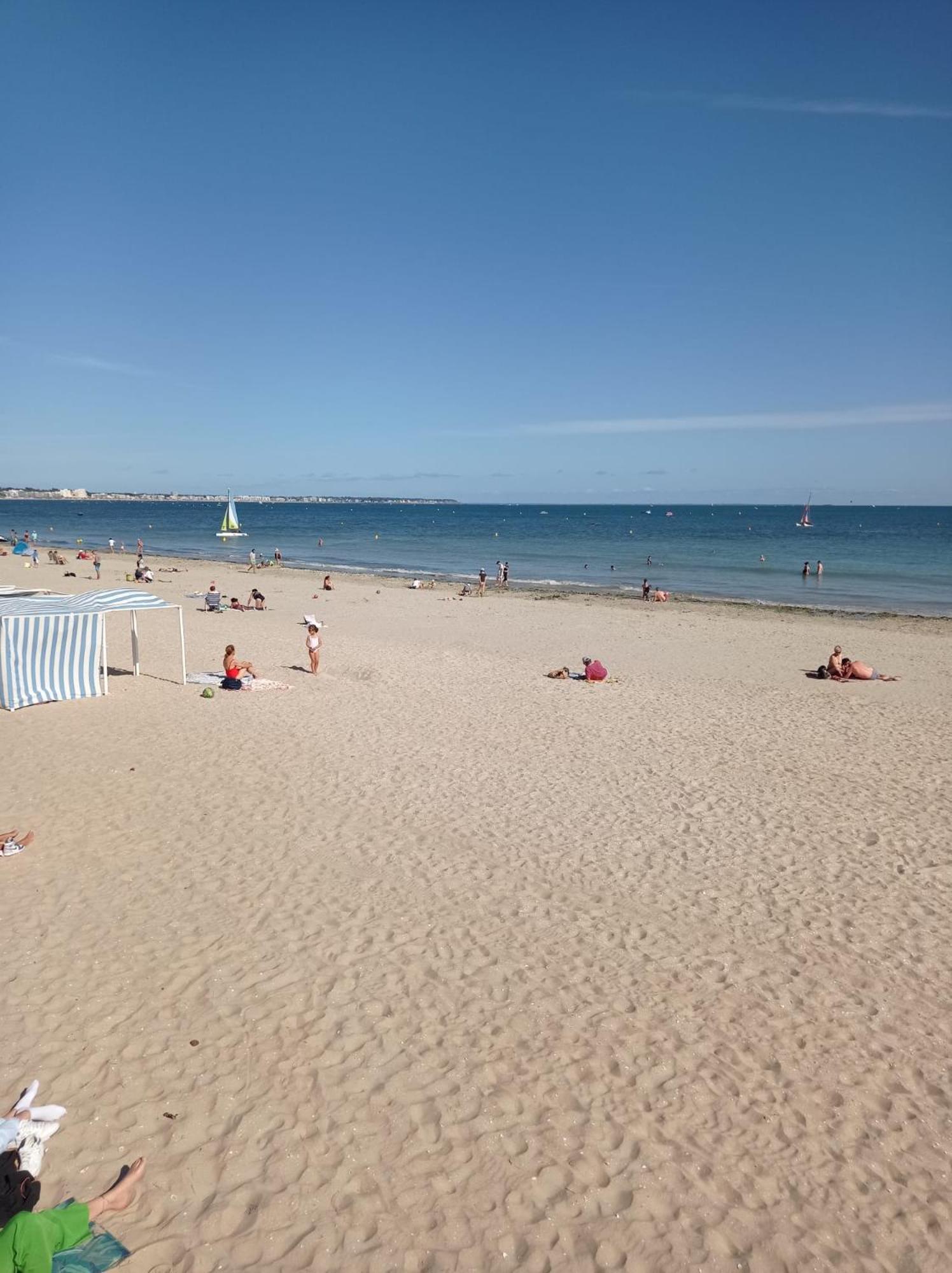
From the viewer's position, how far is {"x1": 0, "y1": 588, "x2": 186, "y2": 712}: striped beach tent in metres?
12.1

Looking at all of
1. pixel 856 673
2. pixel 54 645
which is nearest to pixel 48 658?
pixel 54 645

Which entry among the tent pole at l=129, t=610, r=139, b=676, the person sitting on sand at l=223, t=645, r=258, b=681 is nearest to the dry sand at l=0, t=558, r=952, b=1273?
the person sitting on sand at l=223, t=645, r=258, b=681

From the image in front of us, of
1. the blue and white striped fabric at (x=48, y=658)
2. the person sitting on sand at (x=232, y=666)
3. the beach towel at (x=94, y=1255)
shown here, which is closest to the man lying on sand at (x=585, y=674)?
the person sitting on sand at (x=232, y=666)

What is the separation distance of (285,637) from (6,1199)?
1760cm

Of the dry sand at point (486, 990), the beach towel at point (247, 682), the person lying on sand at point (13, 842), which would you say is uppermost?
the beach towel at point (247, 682)

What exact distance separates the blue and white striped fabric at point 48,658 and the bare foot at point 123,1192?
9900 millimetres

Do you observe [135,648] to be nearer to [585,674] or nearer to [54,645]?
[54,645]

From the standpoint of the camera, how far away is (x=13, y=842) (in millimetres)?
7496

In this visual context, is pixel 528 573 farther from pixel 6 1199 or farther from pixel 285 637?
pixel 6 1199

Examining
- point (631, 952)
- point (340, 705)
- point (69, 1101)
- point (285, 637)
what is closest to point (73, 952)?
point (69, 1101)

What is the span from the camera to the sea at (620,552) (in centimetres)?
3603

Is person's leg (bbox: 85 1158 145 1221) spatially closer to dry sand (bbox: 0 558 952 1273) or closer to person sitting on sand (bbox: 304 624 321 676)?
dry sand (bbox: 0 558 952 1273)

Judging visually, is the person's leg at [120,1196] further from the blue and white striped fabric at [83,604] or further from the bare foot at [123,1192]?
the blue and white striped fabric at [83,604]

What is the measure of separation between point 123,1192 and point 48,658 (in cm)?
1051
